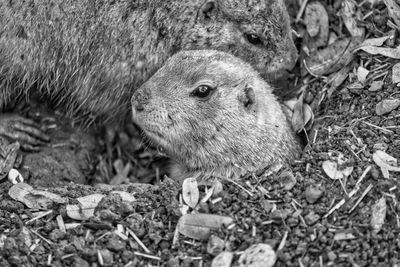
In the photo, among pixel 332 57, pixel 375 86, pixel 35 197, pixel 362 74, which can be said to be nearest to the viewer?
pixel 35 197

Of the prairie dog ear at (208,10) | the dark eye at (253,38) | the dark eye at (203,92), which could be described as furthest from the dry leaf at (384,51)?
the dark eye at (203,92)

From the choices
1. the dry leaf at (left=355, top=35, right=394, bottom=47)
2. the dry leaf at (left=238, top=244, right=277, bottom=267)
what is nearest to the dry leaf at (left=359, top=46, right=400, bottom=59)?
the dry leaf at (left=355, top=35, right=394, bottom=47)

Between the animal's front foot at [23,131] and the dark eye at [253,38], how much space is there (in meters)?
2.44

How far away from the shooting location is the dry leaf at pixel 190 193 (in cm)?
554

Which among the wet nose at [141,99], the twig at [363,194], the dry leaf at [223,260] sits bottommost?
the dry leaf at [223,260]

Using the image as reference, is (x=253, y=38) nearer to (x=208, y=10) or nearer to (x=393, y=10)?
(x=208, y=10)

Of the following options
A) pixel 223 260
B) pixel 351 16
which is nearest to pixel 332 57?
pixel 351 16

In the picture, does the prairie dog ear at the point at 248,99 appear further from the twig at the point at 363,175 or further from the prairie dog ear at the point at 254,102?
the twig at the point at 363,175

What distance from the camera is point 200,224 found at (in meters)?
5.28

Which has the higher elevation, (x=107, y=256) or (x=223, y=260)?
(x=223, y=260)

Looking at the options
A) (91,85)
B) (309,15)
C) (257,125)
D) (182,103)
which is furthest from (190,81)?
(309,15)

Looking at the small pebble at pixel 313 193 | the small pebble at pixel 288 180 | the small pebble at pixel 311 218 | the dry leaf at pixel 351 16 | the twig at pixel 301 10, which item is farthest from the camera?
the twig at pixel 301 10

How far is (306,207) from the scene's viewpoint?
5.33 metres

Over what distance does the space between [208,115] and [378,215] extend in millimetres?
1814
